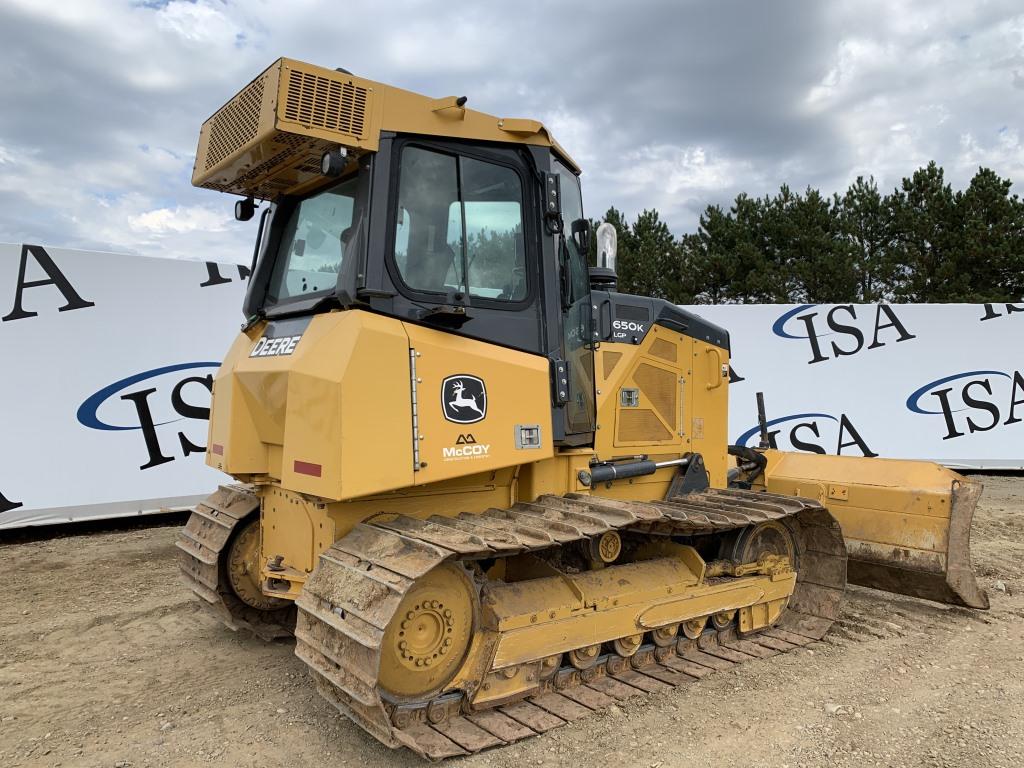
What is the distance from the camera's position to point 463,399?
3.79m

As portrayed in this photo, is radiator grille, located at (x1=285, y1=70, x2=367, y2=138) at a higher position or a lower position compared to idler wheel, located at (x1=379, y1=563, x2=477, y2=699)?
higher

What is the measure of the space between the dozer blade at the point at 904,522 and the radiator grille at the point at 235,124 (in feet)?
16.2

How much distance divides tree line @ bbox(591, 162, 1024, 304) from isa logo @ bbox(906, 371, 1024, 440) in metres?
10.5

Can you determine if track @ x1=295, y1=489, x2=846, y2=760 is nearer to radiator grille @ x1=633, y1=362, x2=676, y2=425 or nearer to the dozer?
the dozer

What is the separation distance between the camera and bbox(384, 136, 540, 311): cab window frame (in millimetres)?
3736

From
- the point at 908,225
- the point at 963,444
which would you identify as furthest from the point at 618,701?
the point at 908,225

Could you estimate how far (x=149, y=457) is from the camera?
874cm

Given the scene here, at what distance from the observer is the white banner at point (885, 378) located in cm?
1238

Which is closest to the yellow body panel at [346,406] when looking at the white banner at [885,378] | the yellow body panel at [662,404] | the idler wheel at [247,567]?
→ the idler wheel at [247,567]

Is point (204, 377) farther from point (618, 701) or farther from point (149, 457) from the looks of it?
point (618, 701)

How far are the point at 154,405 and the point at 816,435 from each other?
9904 mm

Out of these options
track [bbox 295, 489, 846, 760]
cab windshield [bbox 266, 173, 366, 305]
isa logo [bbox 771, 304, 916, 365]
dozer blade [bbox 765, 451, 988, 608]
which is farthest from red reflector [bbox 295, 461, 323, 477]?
isa logo [bbox 771, 304, 916, 365]

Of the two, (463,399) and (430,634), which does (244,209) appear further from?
(430,634)

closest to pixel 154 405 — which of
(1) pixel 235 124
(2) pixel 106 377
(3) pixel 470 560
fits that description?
(2) pixel 106 377
